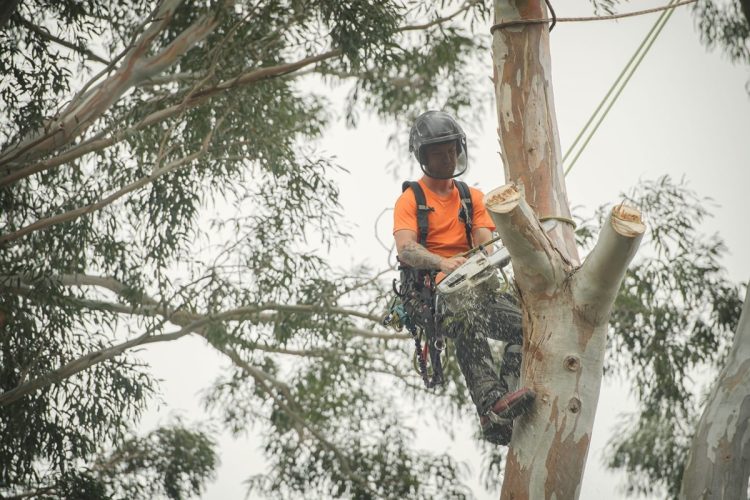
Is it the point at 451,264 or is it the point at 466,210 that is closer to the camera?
the point at 451,264

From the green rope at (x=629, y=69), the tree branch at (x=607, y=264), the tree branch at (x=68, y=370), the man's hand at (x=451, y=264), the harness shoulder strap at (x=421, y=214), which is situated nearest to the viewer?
the tree branch at (x=607, y=264)

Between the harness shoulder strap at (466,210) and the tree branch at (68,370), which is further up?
the tree branch at (68,370)

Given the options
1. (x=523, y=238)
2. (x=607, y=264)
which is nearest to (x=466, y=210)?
(x=523, y=238)

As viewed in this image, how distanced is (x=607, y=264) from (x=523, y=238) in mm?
281

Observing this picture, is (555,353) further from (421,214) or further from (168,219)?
(168,219)

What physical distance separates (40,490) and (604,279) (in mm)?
5402

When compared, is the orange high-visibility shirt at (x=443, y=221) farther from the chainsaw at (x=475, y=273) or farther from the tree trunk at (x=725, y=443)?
the tree trunk at (x=725, y=443)

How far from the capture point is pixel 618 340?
7691mm

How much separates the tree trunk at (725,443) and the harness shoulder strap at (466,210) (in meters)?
1.18

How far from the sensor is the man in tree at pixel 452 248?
3619mm

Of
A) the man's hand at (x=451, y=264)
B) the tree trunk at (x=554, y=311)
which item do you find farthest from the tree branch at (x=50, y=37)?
the tree trunk at (x=554, y=311)

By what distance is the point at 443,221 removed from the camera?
4035 millimetres

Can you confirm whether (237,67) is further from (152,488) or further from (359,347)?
(152,488)

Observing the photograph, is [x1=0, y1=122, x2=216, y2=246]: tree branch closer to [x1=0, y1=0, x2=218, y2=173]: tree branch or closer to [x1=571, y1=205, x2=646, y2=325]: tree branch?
[x1=0, y1=0, x2=218, y2=173]: tree branch
